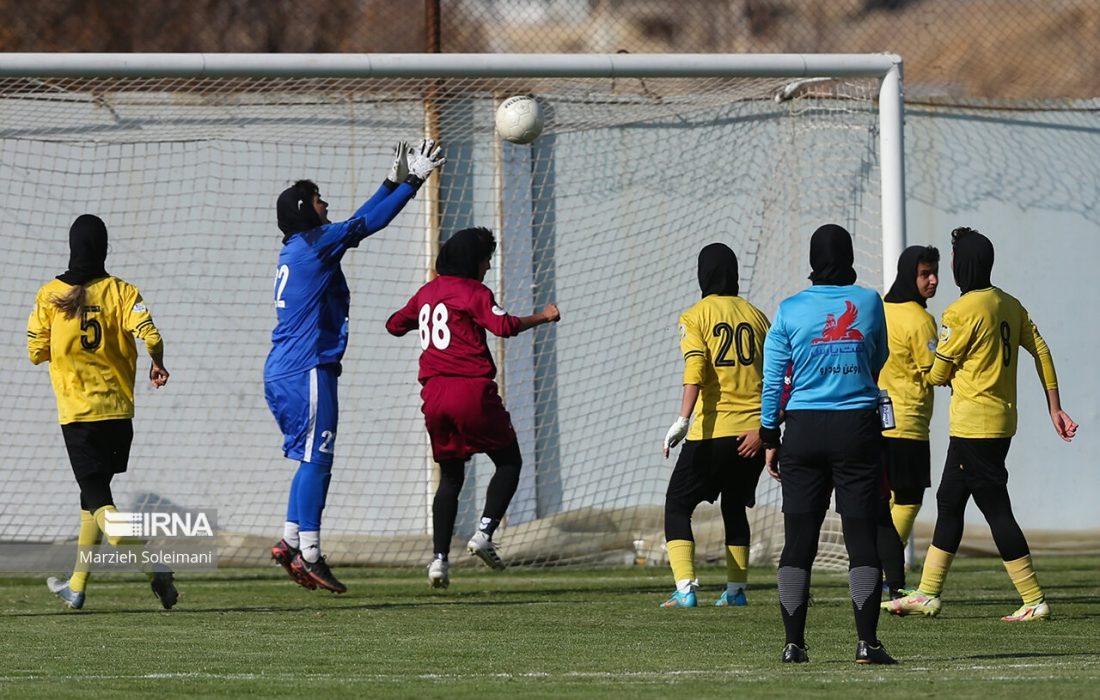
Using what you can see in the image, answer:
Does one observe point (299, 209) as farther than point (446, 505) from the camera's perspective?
No

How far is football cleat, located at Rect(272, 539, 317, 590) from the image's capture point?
31.0ft

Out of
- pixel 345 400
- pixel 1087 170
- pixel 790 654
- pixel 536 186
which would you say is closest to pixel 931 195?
pixel 1087 170

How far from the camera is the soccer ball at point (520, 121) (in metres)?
10.9

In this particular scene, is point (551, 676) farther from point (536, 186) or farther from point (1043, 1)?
point (1043, 1)

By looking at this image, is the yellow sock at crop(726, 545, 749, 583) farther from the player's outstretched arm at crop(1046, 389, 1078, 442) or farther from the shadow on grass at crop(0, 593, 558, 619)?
the player's outstretched arm at crop(1046, 389, 1078, 442)

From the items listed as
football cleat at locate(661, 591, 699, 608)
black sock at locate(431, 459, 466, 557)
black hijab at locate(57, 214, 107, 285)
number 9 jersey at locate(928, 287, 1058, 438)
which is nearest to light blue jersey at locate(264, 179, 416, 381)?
black sock at locate(431, 459, 466, 557)

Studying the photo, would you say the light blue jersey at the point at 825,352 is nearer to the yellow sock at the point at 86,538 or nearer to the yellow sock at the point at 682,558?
the yellow sock at the point at 682,558

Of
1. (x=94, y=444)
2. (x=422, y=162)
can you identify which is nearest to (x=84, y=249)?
(x=94, y=444)

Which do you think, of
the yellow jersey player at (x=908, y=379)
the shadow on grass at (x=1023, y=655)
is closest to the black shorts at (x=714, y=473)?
the yellow jersey player at (x=908, y=379)

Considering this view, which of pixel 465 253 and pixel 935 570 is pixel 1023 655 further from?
pixel 465 253

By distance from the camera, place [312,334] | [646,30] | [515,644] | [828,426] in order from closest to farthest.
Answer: [828,426] < [515,644] < [312,334] < [646,30]

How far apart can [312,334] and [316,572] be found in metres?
1.34

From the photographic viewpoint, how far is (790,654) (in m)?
6.71

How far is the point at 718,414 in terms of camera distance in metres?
9.20
